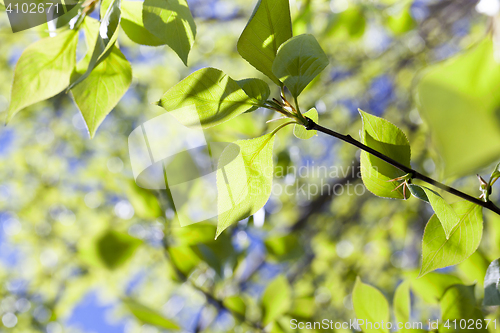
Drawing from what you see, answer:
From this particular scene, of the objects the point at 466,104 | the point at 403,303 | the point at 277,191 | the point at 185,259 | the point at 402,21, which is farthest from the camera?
the point at 277,191

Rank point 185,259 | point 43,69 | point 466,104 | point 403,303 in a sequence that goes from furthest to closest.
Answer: point 185,259 < point 403,303 < point 43,69 < point 466,104

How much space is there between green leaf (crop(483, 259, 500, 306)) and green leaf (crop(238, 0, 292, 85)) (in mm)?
255

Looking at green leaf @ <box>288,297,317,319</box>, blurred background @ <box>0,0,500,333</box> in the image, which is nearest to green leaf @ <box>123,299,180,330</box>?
blurred background @ <box>0,0,500,333</box>

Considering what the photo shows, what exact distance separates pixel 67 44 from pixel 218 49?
1.79 meters

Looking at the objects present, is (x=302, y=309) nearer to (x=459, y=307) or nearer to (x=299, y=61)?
(x=459, y=307)

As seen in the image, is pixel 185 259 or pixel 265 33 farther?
pixel 185 259

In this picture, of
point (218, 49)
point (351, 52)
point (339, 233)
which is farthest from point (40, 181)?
point (351, 52)

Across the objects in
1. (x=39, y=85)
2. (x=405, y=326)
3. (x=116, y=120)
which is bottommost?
(x=116, y=120)

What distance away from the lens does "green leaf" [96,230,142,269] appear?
0.45 meters

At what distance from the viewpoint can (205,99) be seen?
8.0 inches

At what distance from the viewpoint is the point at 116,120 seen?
2252mm

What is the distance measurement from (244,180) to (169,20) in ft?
0.45

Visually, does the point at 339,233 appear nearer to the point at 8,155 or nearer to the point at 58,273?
the point at 58,273

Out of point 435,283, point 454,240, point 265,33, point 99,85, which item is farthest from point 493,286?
point 99,85
